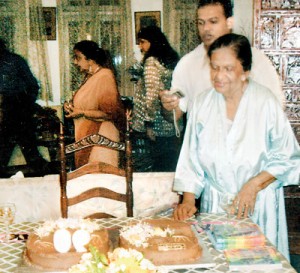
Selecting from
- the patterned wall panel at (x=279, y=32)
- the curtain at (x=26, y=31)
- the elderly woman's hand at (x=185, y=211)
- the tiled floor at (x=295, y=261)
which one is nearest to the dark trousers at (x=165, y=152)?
the patterned wall panel at (x=279, y=32)

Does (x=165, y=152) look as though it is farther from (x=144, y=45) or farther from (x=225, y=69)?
(x=225, y=69)

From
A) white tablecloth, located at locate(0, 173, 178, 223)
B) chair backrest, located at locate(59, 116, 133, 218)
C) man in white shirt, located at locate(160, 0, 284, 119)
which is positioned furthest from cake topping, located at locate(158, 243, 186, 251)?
white tablecloth, located at locate(0, 173, 178, 223)

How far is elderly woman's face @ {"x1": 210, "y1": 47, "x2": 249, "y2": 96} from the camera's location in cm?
213

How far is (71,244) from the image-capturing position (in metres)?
1.59

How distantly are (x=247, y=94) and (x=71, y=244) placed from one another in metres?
1.14

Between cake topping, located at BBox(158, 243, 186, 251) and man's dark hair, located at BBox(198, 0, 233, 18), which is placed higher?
man's dark hair, located at BBox(198, 0, 233, 18)

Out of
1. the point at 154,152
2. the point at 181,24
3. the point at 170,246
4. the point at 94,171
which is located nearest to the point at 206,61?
the point at 94,171

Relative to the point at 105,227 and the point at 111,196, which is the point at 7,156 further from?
the point at 105,227

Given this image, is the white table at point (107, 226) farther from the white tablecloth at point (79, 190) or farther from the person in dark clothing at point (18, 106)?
the person in dark clothing at point (18, 106)

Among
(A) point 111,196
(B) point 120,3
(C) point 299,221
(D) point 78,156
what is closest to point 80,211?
(A) point 111,196

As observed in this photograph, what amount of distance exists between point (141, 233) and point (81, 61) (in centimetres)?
298

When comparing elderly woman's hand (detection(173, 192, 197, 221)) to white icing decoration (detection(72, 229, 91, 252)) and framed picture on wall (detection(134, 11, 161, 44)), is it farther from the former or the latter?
framed picture on wall (detection(134, 11, 161, 44))

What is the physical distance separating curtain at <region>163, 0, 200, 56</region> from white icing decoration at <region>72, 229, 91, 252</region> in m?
3.06

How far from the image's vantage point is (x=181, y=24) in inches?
172
